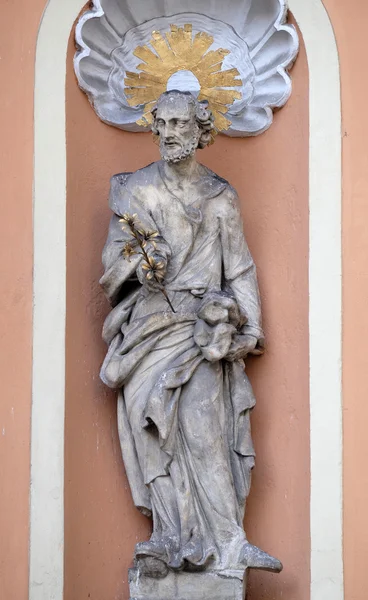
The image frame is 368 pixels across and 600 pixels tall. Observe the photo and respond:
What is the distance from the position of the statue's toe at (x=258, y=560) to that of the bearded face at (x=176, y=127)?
145cm

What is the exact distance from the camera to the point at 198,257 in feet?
23.5

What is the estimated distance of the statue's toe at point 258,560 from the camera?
685cm

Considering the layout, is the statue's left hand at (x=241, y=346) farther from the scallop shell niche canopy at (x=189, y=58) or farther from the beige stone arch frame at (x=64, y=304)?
the scallop shell niche canopy at (x=189, y=58)

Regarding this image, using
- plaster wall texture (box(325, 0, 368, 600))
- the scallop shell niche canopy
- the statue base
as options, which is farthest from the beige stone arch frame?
the statue base

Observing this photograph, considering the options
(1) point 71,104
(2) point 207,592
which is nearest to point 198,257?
(1) point 71,104

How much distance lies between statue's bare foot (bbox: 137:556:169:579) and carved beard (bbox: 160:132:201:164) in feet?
4.78

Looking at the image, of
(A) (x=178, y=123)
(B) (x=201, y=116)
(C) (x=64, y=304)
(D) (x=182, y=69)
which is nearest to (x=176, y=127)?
(A) (x=178, y=123)

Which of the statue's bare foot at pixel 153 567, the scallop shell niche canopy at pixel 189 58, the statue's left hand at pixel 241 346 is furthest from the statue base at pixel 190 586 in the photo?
the scallop shell niche canopy at pixel 189 58

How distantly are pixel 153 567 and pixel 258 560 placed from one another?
1.22ft

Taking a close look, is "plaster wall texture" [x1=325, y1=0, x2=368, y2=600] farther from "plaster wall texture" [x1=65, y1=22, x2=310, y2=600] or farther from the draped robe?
the draped robe

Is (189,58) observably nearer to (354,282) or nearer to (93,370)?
(354,282)

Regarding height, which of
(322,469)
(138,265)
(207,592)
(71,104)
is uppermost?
(71,104)

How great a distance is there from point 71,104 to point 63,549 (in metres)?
1.67

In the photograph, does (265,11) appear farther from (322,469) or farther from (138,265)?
(322,469)
